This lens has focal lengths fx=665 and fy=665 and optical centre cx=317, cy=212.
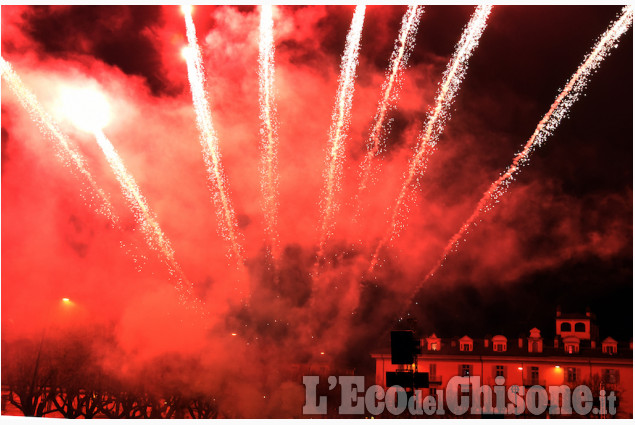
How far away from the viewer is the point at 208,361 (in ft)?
67.8

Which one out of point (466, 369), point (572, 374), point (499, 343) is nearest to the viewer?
point (572, 374)

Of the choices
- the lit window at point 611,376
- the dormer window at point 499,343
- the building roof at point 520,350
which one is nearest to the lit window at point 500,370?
the building roof at point 520,350

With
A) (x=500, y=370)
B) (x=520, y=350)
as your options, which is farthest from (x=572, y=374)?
(x=500, y=370)

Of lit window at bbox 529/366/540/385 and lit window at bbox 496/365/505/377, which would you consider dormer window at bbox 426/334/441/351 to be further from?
lit window at bbox 529/366/540/385

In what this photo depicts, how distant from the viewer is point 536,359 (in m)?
32.8

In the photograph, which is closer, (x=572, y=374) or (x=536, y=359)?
(x=572, y=374)

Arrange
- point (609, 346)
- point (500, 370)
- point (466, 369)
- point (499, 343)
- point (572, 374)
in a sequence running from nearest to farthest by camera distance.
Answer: point (609, 346) → point (572, 374) → point (500, 370) → point (499, 343) → point (466, 369)

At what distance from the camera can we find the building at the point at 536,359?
31.0 metres

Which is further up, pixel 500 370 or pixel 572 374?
pixel 500 370

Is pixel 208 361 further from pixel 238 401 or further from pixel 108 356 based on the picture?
pixel 108 356

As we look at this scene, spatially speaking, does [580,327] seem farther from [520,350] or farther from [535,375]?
[535,375]

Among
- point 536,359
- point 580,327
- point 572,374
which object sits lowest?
point 572,374

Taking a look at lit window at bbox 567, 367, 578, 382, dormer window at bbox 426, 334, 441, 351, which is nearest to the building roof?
dormer window at bbox 426, 334, 441, 351

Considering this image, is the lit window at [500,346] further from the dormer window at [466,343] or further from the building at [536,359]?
the dormer window at [466,343]
